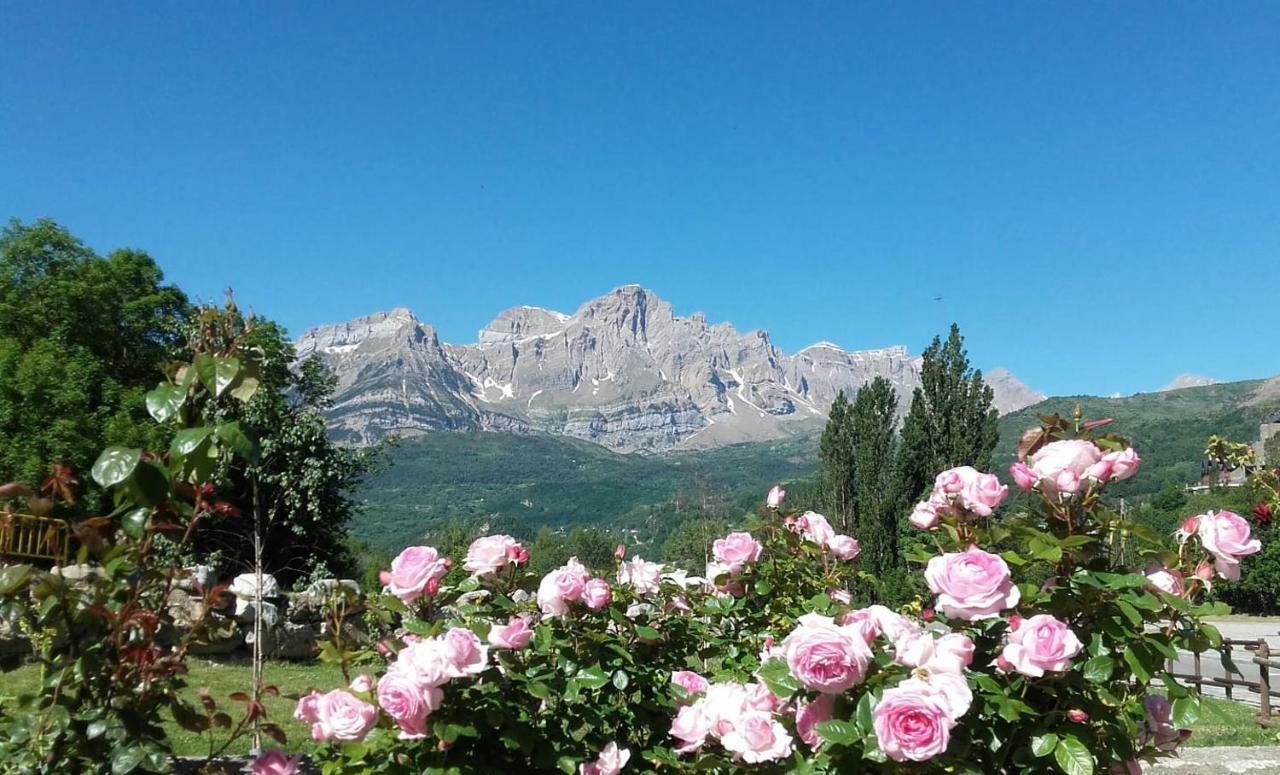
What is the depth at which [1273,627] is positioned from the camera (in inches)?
1507

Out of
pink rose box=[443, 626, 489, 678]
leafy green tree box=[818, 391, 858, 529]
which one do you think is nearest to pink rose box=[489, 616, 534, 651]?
pink rose box=[443, 626, 489, 678]

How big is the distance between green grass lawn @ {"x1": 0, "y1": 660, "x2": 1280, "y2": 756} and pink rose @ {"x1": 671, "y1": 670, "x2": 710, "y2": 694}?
1107mm

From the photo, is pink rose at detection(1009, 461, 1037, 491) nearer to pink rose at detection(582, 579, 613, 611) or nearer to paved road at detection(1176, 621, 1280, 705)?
pink rose at detection(582, 579, 613, 611)

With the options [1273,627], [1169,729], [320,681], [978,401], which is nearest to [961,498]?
[1169,729]

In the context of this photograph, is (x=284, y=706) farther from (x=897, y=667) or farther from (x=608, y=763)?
(x=897, y=667)

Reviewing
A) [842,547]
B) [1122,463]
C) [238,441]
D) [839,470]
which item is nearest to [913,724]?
[1122,463]

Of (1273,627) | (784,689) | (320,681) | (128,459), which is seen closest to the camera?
(128,459)

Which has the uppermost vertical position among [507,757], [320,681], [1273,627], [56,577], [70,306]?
[70,306]

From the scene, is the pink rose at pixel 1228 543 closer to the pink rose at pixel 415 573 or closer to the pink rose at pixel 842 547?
the pink rose at pixel 842 547

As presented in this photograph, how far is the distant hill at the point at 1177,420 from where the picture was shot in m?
100

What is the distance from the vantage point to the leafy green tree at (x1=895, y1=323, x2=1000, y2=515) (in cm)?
1641

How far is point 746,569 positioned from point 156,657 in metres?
1.85

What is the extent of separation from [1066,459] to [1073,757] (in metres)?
0.61

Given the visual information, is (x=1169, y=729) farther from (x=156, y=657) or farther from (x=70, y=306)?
(x=70, y=306)
